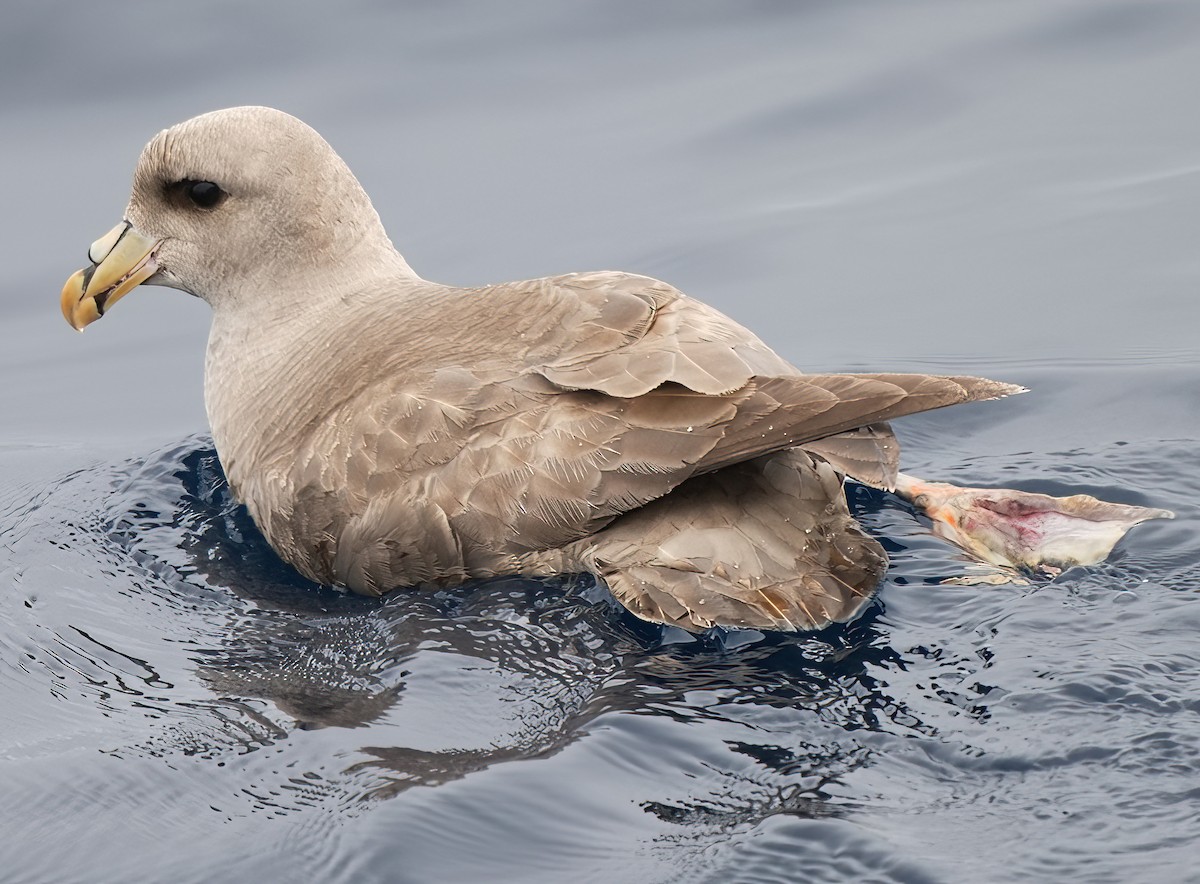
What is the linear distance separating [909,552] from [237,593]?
2.46m

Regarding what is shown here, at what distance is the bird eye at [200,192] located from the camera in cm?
675

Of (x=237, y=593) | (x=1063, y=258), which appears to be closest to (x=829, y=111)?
(x=1063, y=258)

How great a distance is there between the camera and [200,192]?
676 cm

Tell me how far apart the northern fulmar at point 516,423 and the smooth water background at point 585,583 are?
18 cm

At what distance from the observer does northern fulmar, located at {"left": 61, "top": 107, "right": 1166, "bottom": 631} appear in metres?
5.34

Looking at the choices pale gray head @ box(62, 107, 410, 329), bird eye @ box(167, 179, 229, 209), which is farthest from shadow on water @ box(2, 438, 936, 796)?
bird eye @ box(167, 179, 229, 209)

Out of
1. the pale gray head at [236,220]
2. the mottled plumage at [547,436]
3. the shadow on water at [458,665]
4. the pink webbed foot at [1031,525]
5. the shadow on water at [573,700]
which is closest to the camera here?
the shadow on water at [573,700]

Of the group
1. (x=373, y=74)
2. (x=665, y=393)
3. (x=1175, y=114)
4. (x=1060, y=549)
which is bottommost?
(x=1060, y=549)

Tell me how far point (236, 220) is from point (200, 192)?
0.18m

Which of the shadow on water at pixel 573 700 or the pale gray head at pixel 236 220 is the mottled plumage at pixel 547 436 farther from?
the shadow on water at pixel 573 700

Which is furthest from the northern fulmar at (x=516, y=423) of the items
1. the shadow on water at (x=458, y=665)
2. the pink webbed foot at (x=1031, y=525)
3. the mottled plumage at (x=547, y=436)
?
the pink webbed foot at (x=1031, y=525)

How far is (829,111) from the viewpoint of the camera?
10.7m

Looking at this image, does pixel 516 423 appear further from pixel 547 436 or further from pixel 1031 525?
pixel 1031 525

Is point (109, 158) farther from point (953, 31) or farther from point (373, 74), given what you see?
point (953, 31)
